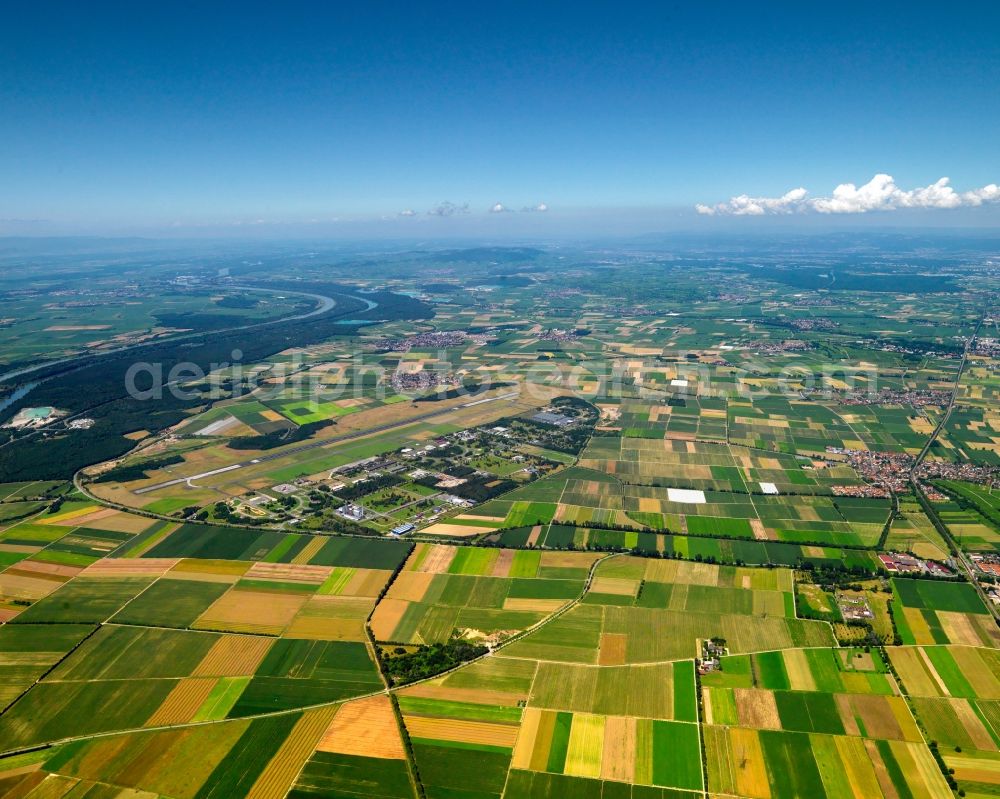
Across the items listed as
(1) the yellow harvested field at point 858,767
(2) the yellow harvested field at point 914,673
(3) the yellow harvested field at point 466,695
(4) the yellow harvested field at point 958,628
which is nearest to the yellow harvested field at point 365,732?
(3) the yellow harvested field at point 466,695

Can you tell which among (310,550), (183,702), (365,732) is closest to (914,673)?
(365,732)

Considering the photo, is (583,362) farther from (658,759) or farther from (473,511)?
(658,759)

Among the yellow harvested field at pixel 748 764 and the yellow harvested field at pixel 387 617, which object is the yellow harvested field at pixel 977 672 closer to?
the yellow harvested field at pixel 748 764

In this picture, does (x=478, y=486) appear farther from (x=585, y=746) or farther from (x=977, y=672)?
(x=977, y=672)

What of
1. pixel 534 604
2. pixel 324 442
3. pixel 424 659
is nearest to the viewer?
pixel 424 659

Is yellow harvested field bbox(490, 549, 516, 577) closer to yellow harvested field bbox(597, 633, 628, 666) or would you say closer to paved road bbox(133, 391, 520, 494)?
yellow harvested field bbox(597, 633, 628, 666)

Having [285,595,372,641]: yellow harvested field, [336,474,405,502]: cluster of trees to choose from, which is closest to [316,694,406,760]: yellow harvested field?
[285,595,372,641]: yellow harvested field
